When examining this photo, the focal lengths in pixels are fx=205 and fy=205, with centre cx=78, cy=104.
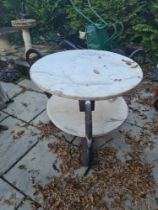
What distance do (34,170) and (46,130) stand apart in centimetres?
61

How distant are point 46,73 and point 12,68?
2.03m

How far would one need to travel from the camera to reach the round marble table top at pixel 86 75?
182 centimetres

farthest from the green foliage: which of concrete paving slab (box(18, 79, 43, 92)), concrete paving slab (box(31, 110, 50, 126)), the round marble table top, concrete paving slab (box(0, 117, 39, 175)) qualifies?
concrete paving slab (box(0, 117, 39, 175))

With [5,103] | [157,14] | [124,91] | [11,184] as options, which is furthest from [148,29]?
[11,184]

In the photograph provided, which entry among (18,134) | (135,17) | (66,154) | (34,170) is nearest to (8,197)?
(34,170)

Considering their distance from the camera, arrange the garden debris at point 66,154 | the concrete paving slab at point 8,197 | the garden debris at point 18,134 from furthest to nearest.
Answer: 1. the garden debris at point 18,134
2. the garden debris at point 66,154
3. the concrete paving slab at point 8,197

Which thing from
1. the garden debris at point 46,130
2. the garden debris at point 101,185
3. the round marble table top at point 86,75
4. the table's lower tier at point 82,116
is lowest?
the garden debris at point 101,185

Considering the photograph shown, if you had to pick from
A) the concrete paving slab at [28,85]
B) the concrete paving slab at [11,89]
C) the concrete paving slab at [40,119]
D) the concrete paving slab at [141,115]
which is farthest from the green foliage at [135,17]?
the concrete paving slab at [40,119]

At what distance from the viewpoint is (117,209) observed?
178 cm

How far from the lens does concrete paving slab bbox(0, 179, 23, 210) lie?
180 cm

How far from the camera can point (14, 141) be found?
245cm

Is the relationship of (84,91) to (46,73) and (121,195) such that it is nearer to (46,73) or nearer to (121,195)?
(46,73)

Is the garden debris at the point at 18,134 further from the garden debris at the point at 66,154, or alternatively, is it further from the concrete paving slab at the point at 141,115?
the concrete paving slab at the point at 141,115

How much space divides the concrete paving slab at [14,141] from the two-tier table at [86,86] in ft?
1.33
